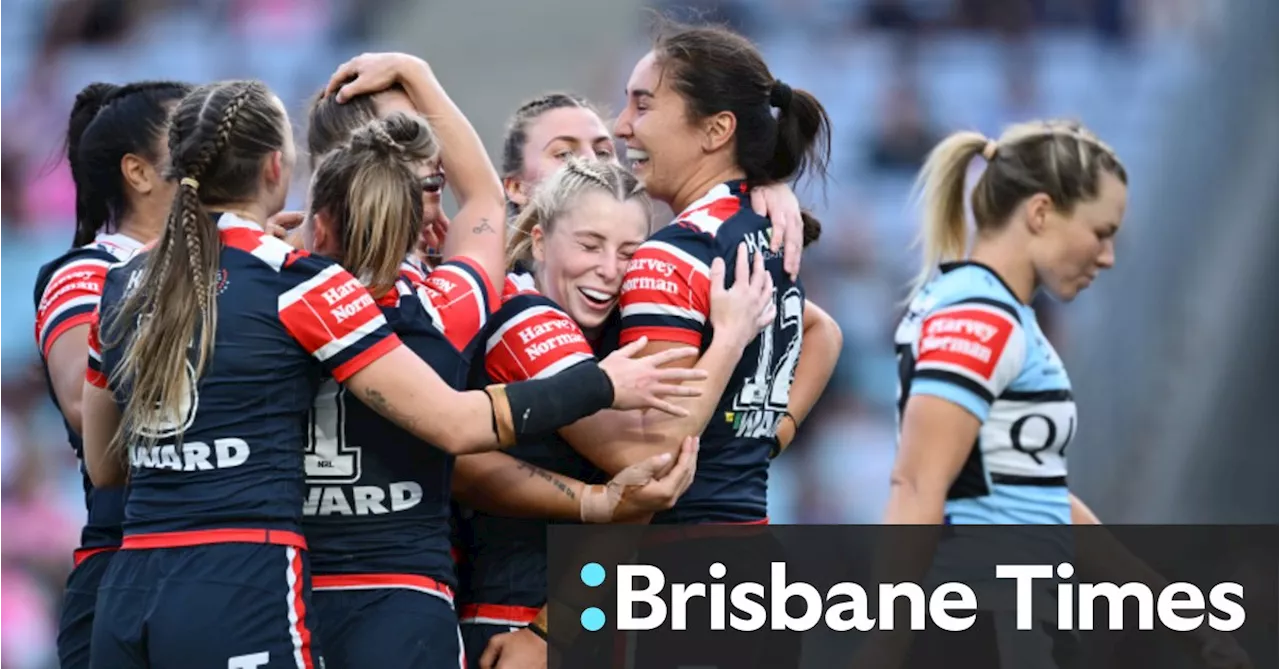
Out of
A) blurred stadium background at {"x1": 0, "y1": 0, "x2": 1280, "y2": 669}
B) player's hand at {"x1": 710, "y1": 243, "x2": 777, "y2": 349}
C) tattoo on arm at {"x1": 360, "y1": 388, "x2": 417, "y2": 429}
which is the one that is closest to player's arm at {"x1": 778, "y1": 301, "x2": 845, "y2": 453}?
player's hand at {"x1": 710, "y1": 243, "x2": 777, "y2": 349}

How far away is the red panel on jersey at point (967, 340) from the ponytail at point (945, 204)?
454 millimetres

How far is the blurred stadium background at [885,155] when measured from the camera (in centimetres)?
693

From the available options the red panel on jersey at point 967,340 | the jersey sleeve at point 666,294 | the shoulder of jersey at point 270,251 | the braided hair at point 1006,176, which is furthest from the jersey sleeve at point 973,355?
the shoulder of jersey at point 270,251

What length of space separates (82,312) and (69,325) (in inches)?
1.6

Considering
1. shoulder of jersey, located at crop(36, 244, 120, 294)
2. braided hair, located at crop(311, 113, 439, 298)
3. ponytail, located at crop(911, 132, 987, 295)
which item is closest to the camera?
braided hair, located at crop(311, 113, 439, 298)

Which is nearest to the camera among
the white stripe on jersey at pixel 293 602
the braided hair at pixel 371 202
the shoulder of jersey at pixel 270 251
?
the white stripe on jersey at pixel 293 602

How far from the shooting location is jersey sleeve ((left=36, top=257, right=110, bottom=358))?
12.7 feet

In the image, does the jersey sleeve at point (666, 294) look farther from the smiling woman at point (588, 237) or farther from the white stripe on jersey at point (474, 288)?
the white stripe on jersey at point (474, 288)

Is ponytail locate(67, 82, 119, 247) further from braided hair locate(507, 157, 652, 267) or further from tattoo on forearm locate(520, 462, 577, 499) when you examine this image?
tattoo on forearm locate(520, 462, 577, 499)

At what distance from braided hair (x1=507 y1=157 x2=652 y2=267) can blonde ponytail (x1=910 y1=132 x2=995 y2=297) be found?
1186 mm

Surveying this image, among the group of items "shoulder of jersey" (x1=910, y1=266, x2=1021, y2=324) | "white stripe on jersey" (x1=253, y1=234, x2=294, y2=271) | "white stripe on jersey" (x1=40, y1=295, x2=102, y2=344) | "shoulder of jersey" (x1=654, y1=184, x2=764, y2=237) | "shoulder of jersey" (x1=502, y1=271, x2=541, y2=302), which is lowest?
"white stripe on jersey" (x1=40, y1=295, x2=102, y2=344)

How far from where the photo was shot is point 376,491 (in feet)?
10.5

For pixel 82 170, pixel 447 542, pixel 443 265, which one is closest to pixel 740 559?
pixel 447 542

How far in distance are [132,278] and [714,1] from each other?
26.6ft
